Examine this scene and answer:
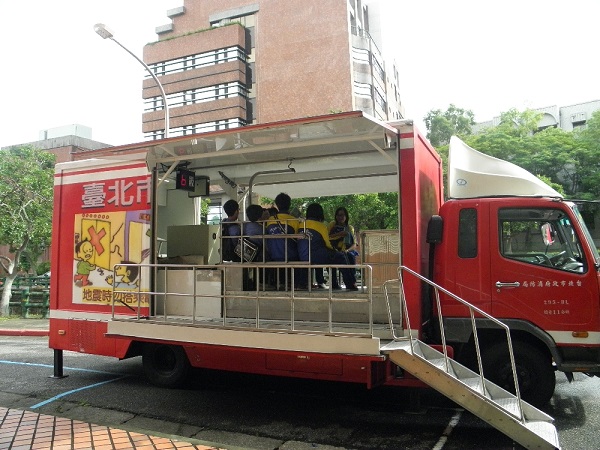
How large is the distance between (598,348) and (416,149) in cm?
269

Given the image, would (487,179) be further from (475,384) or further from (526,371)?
(475,384)

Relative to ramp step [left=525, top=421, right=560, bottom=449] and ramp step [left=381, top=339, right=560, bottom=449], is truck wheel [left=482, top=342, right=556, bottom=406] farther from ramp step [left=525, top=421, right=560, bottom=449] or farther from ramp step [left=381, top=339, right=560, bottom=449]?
ramp step [left=525, top=421, right=560, bottom=449]

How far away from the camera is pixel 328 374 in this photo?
210 inches

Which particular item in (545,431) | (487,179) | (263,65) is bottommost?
(545,431)

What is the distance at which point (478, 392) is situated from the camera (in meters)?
4.25

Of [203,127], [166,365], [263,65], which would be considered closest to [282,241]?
[166,365]

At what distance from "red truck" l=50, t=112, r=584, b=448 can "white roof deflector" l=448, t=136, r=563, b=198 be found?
18 millimetres

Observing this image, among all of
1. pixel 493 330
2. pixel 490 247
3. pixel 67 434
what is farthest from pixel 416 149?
pixel 67 434

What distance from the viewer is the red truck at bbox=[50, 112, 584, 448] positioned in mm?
4867

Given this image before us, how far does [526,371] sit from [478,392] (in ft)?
3.73

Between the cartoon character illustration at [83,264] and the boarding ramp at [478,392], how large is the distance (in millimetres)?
4325

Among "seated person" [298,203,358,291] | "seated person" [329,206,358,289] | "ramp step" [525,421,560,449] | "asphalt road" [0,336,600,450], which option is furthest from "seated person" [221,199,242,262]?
"ramp step" [525,421,560,449]

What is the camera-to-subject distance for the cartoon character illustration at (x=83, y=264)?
6.86 m

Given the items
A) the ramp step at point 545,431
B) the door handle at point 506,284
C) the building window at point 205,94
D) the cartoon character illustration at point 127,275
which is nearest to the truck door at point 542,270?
the door handle at point 506,284
